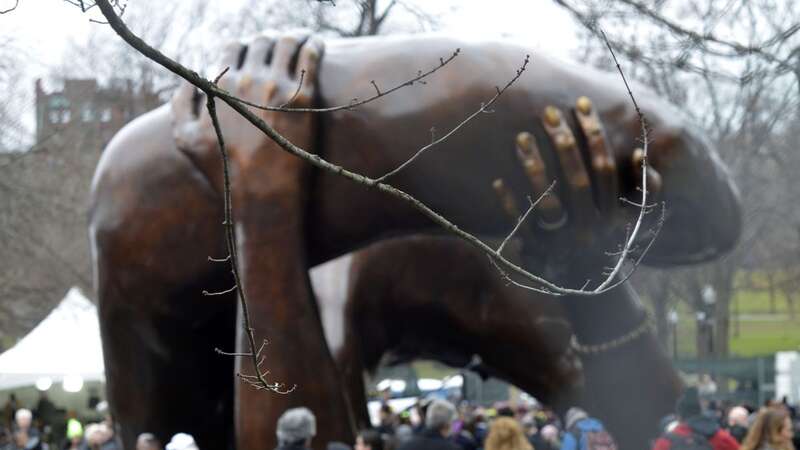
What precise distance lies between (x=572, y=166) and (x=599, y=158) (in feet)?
0.59

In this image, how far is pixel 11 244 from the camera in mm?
21250

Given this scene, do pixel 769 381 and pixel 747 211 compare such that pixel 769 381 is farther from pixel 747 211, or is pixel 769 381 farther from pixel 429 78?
pixel 429 78

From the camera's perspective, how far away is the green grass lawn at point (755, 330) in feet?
153

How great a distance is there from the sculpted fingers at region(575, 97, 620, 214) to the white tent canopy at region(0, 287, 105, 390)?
10492 mm

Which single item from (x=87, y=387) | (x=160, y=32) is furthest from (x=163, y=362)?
(x=87, y=387)

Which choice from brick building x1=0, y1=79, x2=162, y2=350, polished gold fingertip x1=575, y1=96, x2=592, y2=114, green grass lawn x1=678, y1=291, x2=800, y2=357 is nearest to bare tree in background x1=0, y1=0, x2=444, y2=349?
brick building x1=0, y1=79, x2=162, y2=350

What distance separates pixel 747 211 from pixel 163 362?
19351 mm

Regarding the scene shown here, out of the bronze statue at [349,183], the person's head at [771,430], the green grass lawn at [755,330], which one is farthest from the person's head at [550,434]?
the green grass lawn at [755,330]

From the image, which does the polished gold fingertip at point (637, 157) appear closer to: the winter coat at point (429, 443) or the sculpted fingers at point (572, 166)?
the sculpted fingers at point (572, 166)

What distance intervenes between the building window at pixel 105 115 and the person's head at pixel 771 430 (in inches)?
824

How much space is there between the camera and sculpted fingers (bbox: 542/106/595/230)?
8156 millimetres

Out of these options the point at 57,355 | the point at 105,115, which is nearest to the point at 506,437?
the point at 57,355

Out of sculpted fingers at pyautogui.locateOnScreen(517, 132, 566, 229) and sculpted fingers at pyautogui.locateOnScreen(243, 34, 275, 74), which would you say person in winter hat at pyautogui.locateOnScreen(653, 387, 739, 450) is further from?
sculpted fingers at pyautogui.locateOnScreen(243, 34, 275, 74)

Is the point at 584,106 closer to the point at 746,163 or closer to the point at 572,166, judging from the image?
the point at 572,166
